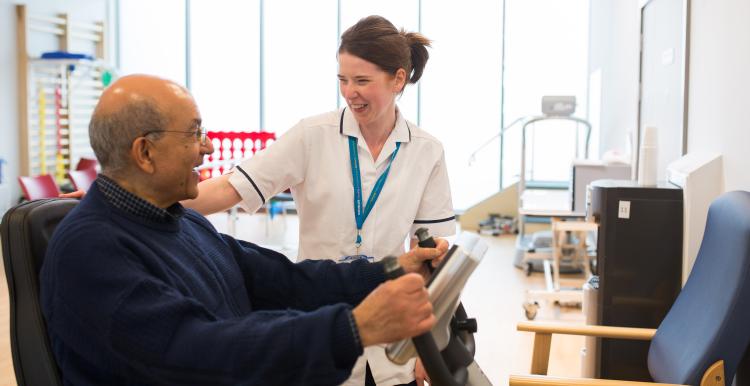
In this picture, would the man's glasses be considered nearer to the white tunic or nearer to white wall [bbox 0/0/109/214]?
the white tunic

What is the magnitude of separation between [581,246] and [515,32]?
3690 mm

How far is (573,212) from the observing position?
5031 mm

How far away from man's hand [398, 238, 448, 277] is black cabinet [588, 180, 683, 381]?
59.0 inches

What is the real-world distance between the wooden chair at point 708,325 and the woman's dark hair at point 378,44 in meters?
0.81

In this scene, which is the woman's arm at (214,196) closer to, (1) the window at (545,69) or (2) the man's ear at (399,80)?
(2) the man's ear at (399,80)

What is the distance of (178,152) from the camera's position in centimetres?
134

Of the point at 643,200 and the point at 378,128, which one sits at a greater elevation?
the point at 378,128

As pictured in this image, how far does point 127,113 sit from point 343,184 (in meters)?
0.86

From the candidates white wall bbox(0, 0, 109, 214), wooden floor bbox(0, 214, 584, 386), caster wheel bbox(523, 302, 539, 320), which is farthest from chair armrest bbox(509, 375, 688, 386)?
white wall bbox(0, 0, 109, 214)

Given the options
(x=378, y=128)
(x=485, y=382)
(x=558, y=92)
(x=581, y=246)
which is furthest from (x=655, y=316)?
(x=558, y=92)

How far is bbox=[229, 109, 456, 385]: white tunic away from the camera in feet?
6.76

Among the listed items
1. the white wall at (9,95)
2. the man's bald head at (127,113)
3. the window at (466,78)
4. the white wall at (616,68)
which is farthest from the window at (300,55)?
the man's bald head at (127,113)

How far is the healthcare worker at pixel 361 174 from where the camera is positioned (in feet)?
6.61

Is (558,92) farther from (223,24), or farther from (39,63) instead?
(39,63)
